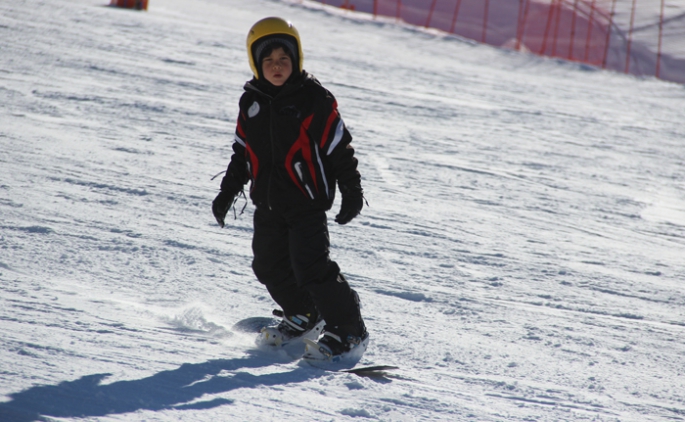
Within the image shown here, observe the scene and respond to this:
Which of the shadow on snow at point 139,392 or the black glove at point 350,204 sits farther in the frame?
the black glove at point 350,204

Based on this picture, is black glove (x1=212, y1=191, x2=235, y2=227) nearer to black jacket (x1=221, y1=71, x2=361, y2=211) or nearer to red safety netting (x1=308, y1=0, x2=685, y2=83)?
black jacket (x1=221, y1=71, x2=361, y2=211)

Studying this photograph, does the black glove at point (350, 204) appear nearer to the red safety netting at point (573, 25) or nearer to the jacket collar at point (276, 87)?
the jacket collar at point (276, 87)

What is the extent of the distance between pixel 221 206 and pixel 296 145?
0.45 meters

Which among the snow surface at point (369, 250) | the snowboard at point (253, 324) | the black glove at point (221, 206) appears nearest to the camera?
the snow surface at point (369, 250)

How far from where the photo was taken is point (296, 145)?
8.54ft

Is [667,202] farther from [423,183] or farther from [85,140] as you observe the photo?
→ [85,140]

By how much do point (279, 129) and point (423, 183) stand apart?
118 inches

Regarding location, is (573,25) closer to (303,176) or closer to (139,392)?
(303,176)

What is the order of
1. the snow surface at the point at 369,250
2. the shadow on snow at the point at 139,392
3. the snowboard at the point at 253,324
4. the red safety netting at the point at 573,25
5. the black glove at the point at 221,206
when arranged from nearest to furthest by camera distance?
the shadow on snow at the point at 139,392 < the snow surface at the point at 369,250 < the black glove at the point at 221,206 < the snowboard at the point at 253,324 < the red safety netting at the point at 573,25

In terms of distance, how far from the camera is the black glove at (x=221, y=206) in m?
2.78

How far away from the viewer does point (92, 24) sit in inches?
378

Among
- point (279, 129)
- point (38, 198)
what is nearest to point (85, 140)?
point (38, 198)

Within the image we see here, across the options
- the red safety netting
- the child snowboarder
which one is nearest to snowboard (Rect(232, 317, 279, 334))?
the child snowboarder

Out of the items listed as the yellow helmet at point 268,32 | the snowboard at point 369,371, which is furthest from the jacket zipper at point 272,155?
the snowboard at point 369,371
